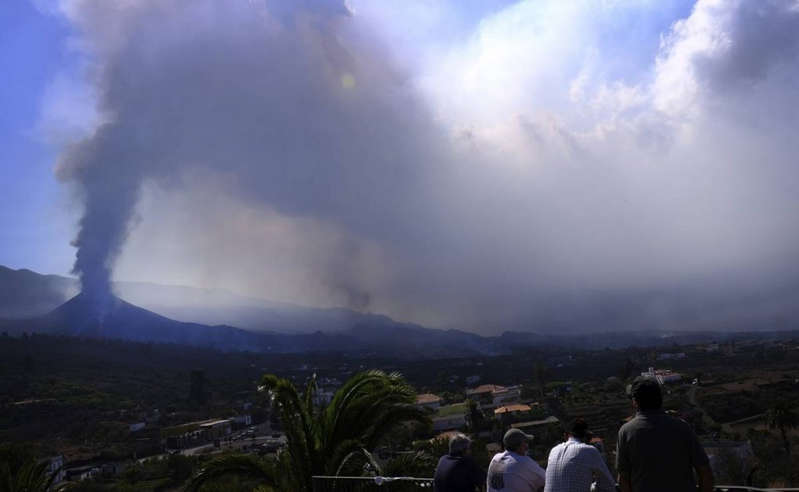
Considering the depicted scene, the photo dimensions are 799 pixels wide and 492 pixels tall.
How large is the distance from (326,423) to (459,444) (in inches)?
207

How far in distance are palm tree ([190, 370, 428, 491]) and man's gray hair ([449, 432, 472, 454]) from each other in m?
4.57

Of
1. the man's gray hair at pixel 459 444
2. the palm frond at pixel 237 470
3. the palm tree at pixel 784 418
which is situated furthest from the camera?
the palm tree at pixel 784 418

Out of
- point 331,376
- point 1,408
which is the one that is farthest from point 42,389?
point 331,376

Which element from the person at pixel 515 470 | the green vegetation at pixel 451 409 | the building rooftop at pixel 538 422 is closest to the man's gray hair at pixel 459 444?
the person at pixel 515 470

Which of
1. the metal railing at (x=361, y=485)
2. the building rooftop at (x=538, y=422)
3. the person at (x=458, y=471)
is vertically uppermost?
the person at (x=458, y=471)

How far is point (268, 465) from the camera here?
1006 cm

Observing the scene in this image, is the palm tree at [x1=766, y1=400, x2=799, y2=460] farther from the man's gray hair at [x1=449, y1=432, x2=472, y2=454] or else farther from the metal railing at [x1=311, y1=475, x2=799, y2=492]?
the man's gray hair at [x1=449, y1=432, x2=472, y2=454]

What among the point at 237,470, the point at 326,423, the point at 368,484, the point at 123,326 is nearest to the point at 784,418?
the point at 326,423

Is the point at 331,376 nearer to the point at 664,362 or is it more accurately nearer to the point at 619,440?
the point at 664,362

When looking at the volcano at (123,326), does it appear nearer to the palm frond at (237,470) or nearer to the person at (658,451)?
the palm frond at (237,470)

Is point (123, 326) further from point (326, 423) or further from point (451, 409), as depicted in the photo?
point (326, 423)

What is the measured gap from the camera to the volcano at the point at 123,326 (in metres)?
116

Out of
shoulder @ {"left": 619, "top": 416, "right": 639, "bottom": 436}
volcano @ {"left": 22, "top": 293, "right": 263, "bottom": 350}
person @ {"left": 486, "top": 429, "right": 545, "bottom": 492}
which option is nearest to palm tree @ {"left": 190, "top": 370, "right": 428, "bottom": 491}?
person @ {"left": 486, "top": 429, "right": 545, "bottom": 492}

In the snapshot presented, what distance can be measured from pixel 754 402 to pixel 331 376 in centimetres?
6067
